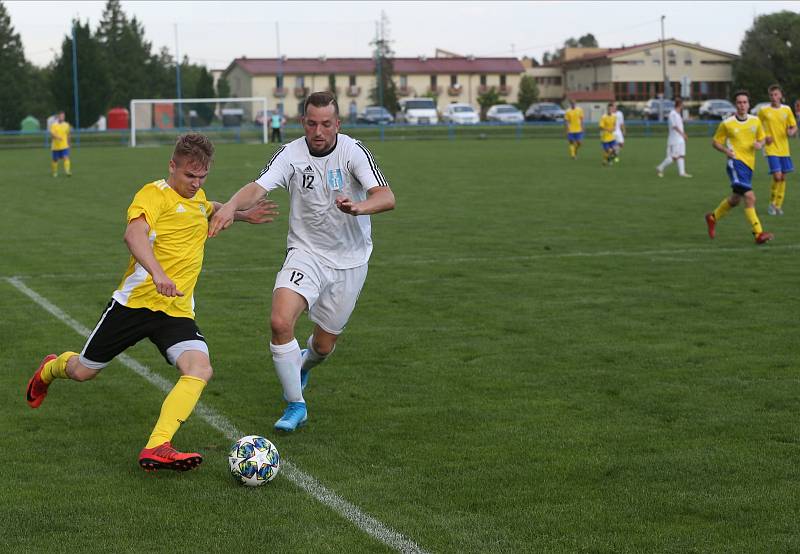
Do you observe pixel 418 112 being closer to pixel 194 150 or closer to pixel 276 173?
pixel 276 173

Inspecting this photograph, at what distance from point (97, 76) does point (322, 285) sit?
232ft

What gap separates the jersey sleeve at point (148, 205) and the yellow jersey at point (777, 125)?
13.8 meters

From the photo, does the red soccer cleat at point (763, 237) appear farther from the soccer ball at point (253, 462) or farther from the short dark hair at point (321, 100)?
the soccer ball at point (253, 462)

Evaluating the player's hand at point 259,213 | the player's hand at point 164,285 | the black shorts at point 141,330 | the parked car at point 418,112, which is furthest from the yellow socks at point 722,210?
the parked car at point 418,112

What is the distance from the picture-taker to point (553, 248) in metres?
15.5

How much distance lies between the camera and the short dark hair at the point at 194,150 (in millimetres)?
6074

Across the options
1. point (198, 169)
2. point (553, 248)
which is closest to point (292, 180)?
point (198, 169)

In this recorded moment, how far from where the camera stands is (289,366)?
6816mm

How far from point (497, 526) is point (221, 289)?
25.3 feet

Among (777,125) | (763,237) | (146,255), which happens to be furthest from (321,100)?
(777,125)

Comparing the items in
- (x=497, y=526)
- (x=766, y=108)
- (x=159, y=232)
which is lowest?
(x=497, y=526)

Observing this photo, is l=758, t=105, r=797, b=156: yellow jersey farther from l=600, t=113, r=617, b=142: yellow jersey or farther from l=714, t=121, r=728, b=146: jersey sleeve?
l=600, t=113, r=617, b=142: yellow jersey

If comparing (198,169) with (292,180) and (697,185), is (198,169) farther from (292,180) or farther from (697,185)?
(697,185)

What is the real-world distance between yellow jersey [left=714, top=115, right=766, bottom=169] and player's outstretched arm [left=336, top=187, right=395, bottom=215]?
10.8 m
